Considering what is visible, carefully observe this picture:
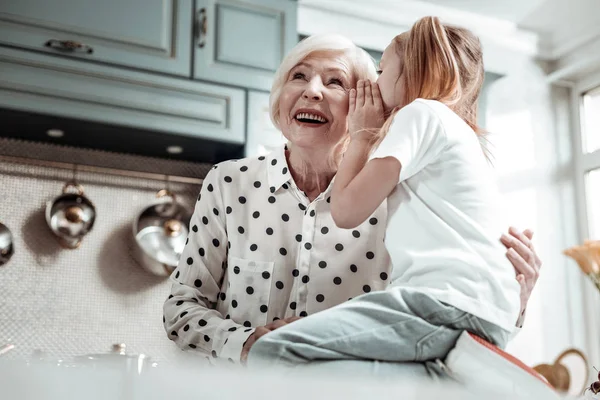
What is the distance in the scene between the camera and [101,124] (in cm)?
199

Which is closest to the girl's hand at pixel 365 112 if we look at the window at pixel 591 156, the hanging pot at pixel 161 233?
the hanging pot at pixel 161 233

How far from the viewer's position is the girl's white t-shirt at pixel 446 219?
0.84 metres

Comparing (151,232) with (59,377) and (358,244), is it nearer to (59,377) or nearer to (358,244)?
(358,244)

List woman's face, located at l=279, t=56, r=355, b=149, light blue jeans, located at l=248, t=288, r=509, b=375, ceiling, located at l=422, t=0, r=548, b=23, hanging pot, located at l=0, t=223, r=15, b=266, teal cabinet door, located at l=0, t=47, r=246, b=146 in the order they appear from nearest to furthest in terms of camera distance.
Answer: light blue jeans, located at l=248, t=288, r=509, b=375
woman's face, located at l=279, t=56, r=355, b=149
teal cabinet door, located at l=0, t=47, r=246, b=146
hanging pot, located at l=0, t=223, r=15, b=266
ceiling, located at l=422, t=0, r=548, b=23

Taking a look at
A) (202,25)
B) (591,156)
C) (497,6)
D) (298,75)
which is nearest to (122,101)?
(202,25)

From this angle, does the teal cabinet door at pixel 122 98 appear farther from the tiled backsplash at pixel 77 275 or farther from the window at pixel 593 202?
the window at pixel 593 202

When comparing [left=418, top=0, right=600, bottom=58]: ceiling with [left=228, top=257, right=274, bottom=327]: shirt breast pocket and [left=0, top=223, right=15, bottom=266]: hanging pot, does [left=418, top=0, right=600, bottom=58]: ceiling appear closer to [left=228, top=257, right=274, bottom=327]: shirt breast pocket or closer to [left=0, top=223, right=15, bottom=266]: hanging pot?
[left=0, top=223, right=15, bottom=266]: hanging pot

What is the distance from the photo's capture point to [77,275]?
2186 mm

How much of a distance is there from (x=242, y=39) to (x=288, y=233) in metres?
1.09

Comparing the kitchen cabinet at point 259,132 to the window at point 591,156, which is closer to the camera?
the kitchen cabinet at point 259,132

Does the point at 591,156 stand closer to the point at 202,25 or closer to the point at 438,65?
the point at 202,25

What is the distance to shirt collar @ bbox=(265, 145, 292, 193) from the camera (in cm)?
132

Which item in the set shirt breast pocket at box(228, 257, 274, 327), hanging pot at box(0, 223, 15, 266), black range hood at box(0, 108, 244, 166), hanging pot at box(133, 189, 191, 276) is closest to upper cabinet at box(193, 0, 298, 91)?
black range hood at box(0, 108, 244, 166)

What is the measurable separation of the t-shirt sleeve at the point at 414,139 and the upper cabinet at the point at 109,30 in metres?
1.32
